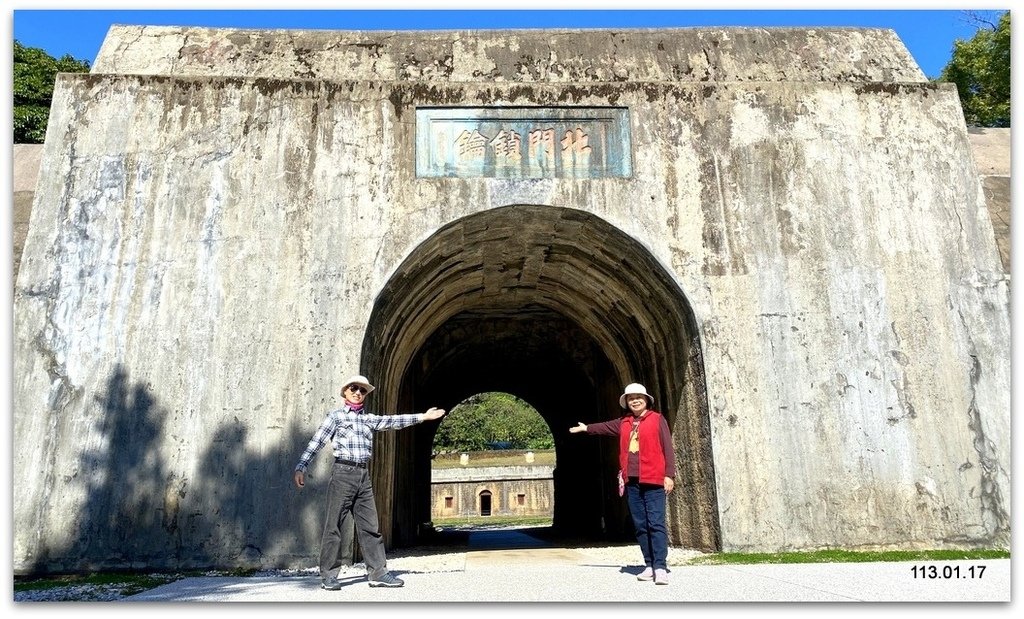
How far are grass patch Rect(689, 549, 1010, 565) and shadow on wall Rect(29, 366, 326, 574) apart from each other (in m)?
3.26

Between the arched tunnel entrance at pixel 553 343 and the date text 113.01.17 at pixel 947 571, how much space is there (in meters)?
1.71

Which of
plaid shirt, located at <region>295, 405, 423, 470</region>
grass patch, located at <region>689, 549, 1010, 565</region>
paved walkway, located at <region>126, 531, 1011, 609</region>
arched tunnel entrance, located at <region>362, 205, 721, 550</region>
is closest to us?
paved walkway, located at <region>126, 531, 1011, 609</region>

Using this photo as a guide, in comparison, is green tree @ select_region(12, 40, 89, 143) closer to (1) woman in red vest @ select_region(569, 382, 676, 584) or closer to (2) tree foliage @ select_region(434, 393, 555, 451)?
(1) woman in red vest @ select_region(569, 382, 676, 584)

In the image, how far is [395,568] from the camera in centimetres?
661

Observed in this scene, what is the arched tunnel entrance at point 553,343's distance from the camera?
23.6ft

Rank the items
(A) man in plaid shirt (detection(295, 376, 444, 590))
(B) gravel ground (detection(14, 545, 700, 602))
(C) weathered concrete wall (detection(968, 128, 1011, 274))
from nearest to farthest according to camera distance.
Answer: (B) gravel ground (detection(14, 545, 700, 602)) → (A) man in plaid shirt (detection(295, 376, 444, 590)) → (C) weathered concrete wall (detection(968, 128, 1011, 274))

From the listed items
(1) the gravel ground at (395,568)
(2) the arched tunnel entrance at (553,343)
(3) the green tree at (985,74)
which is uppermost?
(3) the green tree at (985,74)

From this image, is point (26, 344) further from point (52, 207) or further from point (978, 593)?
point (978, 593)

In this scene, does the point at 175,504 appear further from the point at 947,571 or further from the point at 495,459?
the point at 495,459

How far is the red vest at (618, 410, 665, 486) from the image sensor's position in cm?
530

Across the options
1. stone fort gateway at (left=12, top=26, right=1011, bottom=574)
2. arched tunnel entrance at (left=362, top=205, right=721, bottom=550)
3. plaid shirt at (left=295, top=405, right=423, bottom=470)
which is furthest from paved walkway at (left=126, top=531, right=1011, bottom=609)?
arched tunnel entrance at (left=362, top=205, right=721, bottom=550)

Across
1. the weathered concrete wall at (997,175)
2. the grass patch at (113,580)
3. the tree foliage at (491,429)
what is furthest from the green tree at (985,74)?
the tree foliage at (491,429)

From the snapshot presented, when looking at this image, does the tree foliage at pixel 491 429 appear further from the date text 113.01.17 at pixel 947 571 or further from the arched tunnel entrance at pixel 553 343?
the date text 113.01.17 at pixel 947 571

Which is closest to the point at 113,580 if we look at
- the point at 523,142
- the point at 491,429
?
the point at 523,142
